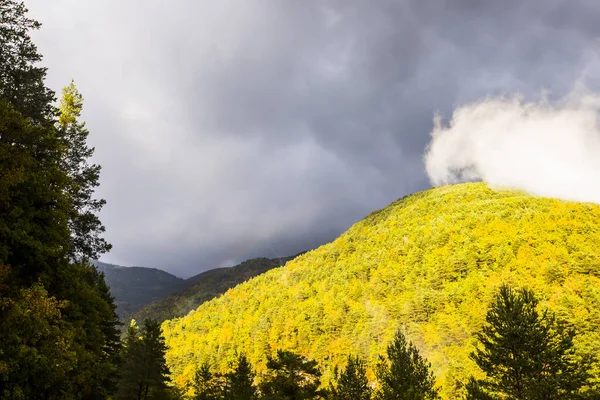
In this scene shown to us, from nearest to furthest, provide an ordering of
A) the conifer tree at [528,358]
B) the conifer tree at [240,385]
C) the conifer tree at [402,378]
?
the conifer tree at [528,358] < the conifer tree at [402,378] < the conifer tree at [240,385]

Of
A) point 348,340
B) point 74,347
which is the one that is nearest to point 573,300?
point 348,340

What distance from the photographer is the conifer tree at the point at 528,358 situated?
61.2 ft

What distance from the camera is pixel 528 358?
66.1 ft

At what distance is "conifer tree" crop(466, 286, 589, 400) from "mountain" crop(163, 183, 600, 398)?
4352cm

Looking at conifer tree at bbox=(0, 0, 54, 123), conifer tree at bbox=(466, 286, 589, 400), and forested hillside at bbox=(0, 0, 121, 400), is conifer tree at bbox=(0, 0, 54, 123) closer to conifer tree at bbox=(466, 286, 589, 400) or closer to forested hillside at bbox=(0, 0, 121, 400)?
forested hillside at bbox=(0, 0, 121, 400)

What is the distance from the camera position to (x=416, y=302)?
4432 inches

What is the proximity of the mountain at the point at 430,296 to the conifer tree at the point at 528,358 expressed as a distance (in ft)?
143

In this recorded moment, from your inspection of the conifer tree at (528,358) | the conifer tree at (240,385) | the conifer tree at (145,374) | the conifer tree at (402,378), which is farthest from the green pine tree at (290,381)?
the conifer tree at (528,358)

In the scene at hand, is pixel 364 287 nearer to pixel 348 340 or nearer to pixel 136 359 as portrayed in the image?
pixel 348 340

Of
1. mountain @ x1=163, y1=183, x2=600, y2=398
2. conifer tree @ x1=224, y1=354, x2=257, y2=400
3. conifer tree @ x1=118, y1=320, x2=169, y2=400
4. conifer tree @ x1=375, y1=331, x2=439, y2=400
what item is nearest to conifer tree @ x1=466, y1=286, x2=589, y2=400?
conifer tree @ x1=375, y1=331, x2=439, y2=400

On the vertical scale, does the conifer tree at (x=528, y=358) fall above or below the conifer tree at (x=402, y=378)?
above

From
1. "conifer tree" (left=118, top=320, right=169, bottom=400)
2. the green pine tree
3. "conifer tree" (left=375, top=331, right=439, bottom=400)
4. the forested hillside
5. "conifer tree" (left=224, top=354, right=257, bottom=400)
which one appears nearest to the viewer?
the forested hillside

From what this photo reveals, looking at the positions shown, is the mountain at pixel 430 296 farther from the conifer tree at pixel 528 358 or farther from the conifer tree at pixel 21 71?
the conifer tree at pixel 21 71

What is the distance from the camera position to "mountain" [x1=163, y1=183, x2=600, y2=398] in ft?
290
